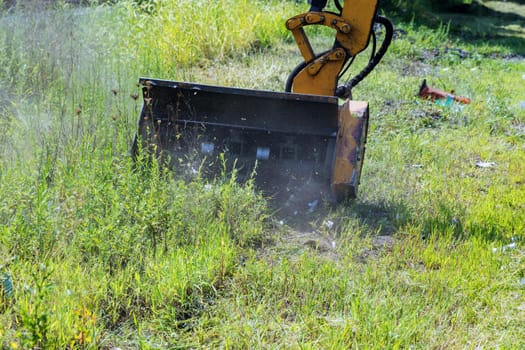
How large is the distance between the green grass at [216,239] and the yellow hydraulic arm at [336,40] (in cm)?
93

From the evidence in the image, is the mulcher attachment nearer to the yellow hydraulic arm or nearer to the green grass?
the green grass

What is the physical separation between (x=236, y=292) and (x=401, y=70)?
762cm

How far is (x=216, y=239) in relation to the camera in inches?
160

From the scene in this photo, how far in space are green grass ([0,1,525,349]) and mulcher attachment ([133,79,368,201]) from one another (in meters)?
0.26

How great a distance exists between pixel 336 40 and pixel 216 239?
87.9 inches

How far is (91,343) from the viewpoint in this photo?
10.0 feet

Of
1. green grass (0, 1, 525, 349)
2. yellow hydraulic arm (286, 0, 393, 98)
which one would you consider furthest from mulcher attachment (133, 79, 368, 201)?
yellow hydraulic arm (286, 0, 393, 98)

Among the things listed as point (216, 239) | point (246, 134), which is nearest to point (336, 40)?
point (246, 134)

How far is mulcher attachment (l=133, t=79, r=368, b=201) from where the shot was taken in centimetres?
505

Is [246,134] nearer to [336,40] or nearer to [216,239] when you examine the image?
[336,40]

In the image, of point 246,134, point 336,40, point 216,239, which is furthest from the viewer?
point 336,40

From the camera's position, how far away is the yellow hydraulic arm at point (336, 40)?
5340 mm

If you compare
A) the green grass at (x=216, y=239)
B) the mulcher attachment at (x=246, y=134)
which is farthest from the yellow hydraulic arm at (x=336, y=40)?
the green grass at (x=216, y=239)

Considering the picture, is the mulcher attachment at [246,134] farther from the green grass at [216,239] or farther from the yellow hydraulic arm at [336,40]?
the yellow hydraulic arm at [336,40]
